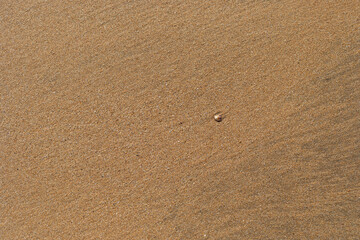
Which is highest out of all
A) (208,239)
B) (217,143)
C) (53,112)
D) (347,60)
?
(53,112)

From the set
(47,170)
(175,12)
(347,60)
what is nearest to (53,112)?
(47,170)

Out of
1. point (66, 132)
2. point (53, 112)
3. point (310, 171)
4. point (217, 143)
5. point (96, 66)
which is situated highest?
point (96, 66)

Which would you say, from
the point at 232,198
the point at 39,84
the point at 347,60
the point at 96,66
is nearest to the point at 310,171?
the point at 232,198

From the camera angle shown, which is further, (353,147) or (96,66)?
(96,66)

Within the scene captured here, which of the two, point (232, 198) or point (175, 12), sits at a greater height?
point (175, 12)

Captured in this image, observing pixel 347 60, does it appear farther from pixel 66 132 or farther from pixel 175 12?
pixel 66 132

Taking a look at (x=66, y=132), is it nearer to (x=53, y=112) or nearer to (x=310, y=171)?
(x=53, y=112)
